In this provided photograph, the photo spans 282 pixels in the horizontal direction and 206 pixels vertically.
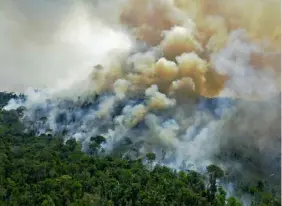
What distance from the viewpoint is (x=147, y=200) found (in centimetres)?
4678

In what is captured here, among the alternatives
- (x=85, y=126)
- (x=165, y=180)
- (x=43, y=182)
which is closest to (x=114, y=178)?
(x=165, y=180)

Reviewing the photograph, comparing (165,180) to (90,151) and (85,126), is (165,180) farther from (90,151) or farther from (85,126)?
(85,126)

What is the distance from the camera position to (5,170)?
56344 mm

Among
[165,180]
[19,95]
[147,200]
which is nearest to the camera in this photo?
[147,200]

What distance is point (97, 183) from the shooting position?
54094 mm

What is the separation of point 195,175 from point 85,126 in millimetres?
40807

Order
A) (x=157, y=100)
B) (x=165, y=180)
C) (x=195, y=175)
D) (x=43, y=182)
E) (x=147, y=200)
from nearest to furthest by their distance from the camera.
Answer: (x=147, y=200) < (x=43, y=182) < (x=165, y=180) < (x=195, y=175) < (x=157, y=100)

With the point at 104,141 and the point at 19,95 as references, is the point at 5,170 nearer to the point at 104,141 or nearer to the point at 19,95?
the point at 104,141

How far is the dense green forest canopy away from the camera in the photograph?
4744cm

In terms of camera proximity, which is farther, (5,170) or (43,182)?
(5,170)

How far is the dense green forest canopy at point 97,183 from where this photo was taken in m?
47.4

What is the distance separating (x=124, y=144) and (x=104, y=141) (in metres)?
4.52

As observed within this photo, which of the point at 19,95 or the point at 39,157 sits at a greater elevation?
the point at 19,95

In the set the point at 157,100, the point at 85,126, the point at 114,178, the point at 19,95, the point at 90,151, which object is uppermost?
the point at 19,95
